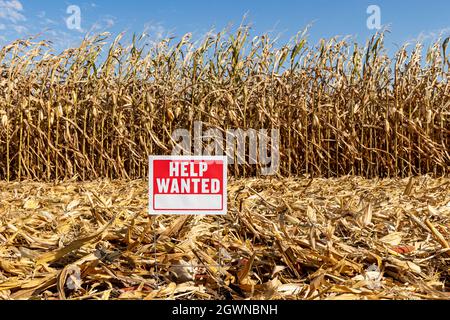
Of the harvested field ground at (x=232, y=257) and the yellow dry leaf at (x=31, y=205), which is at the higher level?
the yellow dry leaf at (x=31, y=205)

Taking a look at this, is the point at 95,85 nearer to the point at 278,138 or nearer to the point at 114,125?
the point at 114,125

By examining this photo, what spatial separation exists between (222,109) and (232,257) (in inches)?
112

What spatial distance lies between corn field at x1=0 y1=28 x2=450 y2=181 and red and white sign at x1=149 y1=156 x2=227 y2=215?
2758mm

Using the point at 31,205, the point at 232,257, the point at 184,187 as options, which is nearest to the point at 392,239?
the point at 232,257

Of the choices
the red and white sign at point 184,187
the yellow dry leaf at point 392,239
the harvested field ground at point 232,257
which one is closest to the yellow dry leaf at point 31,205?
the harvested field ground at point 232,257

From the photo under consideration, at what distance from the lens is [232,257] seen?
1.41 m

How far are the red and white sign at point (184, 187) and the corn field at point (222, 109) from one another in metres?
2.76

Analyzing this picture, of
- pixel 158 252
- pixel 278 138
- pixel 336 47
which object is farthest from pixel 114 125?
pixel 158 252

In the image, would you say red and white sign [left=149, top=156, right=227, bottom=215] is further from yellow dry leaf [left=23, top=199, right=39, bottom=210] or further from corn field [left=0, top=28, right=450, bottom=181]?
corn field [left=0, top=28, right=450, bottom=181]

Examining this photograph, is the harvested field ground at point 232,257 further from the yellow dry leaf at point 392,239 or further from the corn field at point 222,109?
the corn field at point 222,109

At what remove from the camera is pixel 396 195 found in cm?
254

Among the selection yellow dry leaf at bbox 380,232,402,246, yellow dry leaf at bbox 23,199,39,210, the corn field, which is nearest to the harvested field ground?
yellow dry leaf at bbox 380,232,402,246

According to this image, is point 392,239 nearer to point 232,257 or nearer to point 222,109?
point 232,257

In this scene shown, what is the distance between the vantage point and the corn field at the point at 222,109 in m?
4.14
